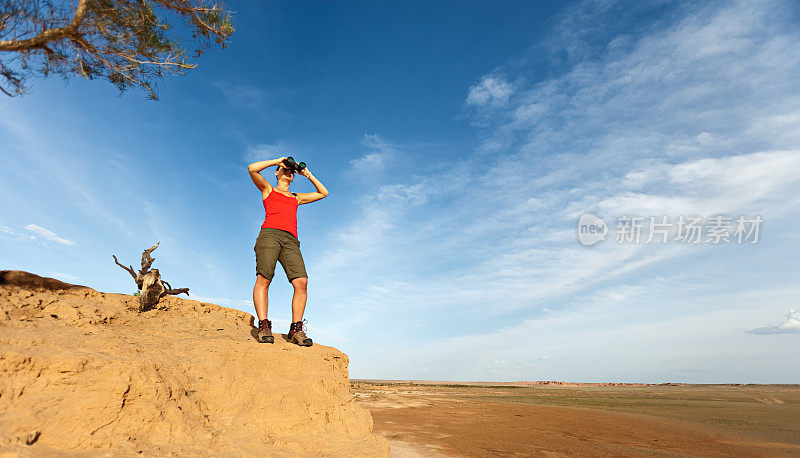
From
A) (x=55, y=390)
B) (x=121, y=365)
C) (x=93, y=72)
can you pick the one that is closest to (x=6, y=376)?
(x=55, y=390)

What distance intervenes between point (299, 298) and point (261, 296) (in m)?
0.47

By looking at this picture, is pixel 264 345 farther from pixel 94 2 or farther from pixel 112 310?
pixel 94 2

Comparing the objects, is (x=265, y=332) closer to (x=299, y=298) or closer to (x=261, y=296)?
(x=261, y=296)

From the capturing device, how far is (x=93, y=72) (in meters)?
6.55

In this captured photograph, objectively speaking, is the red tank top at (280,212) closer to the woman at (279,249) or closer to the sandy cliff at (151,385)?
the woman at (279,249)

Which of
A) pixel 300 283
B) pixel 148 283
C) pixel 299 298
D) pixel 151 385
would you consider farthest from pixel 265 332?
pixel 148 283

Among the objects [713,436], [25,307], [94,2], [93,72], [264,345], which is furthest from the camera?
[713,436]

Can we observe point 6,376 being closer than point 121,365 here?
Yes

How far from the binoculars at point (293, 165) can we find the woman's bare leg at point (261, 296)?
156cm

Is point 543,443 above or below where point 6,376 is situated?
below

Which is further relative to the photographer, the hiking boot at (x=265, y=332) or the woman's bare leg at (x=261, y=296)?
the woman's bare leg at (x=261, y=296)

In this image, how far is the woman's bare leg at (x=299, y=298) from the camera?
4863 millimetres

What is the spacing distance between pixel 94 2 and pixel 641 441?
1202cm

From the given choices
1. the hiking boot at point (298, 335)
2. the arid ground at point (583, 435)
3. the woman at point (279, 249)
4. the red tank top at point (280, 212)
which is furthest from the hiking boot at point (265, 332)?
the arid ground at point (583, 435)
